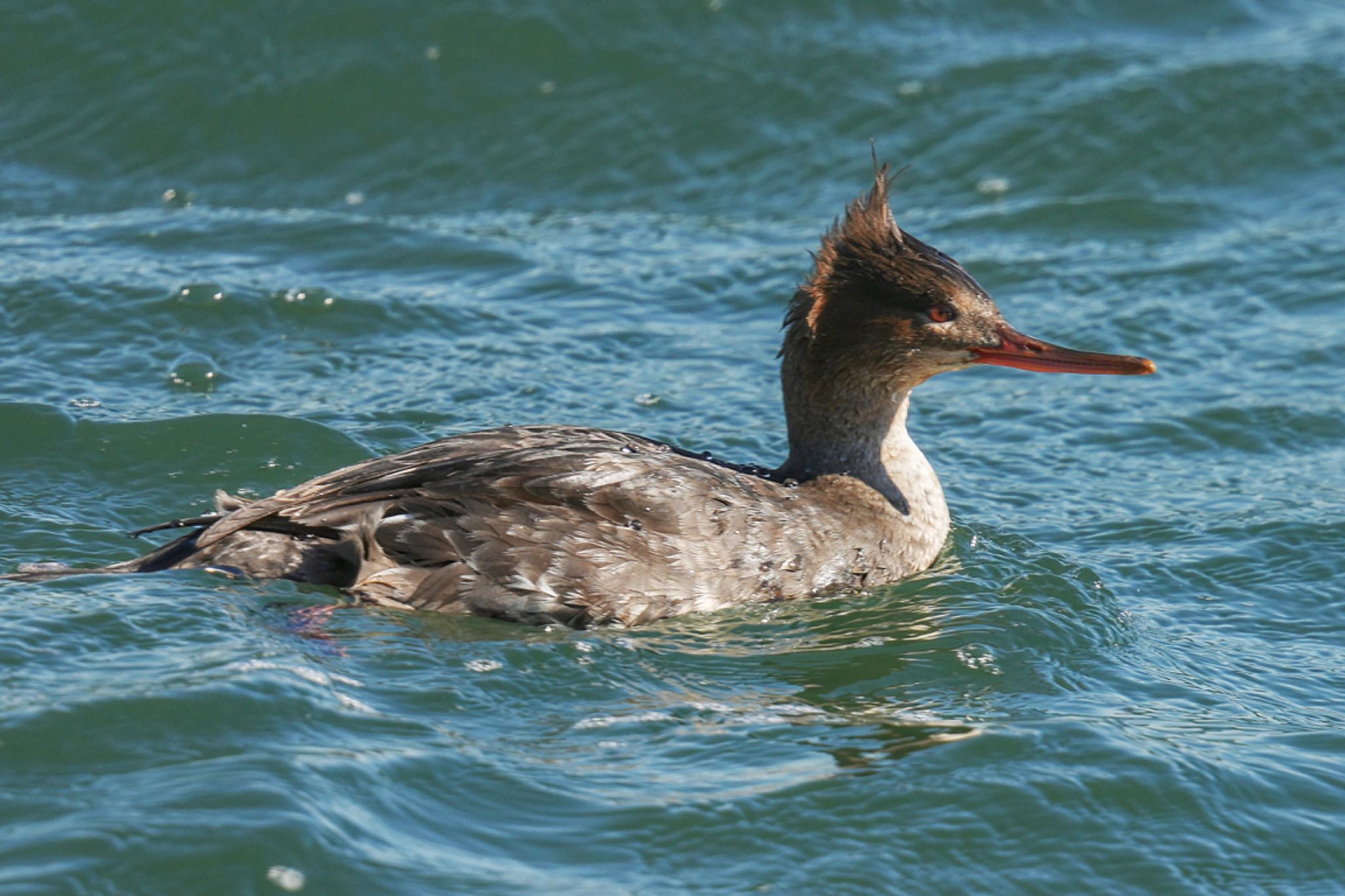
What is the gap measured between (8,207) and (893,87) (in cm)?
642

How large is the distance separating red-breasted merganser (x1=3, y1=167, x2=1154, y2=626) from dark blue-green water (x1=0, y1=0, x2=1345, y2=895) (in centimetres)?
17

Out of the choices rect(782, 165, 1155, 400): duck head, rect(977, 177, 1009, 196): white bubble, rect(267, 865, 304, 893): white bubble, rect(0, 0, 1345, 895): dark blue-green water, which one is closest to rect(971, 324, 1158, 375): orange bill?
rect(782, 165, 1155, 400): duck head

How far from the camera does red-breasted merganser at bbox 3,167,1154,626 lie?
21.9 feet

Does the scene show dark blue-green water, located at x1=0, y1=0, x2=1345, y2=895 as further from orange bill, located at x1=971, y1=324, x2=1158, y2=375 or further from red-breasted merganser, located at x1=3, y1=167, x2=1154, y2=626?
orange bill, located at x1=971, y1=324, x2=1158, y2=375

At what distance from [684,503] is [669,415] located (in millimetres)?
2477

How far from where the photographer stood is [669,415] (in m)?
9.38

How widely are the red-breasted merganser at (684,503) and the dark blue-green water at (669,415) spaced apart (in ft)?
0.56

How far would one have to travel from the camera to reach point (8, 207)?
1162cm

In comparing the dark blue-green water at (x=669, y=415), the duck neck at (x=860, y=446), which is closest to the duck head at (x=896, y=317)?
the duck neck at (x=860, y=446)

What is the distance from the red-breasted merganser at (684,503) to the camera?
262 inches

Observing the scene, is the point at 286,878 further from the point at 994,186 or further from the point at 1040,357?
the point at 994,186

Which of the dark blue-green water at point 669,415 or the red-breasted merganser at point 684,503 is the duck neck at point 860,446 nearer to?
the red-breasted merganser at point 684,503

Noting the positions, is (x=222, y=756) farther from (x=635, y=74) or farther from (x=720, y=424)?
(x=635, y=74)

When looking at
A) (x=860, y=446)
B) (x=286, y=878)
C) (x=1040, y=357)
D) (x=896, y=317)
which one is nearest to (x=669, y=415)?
(x=860, y=446)
